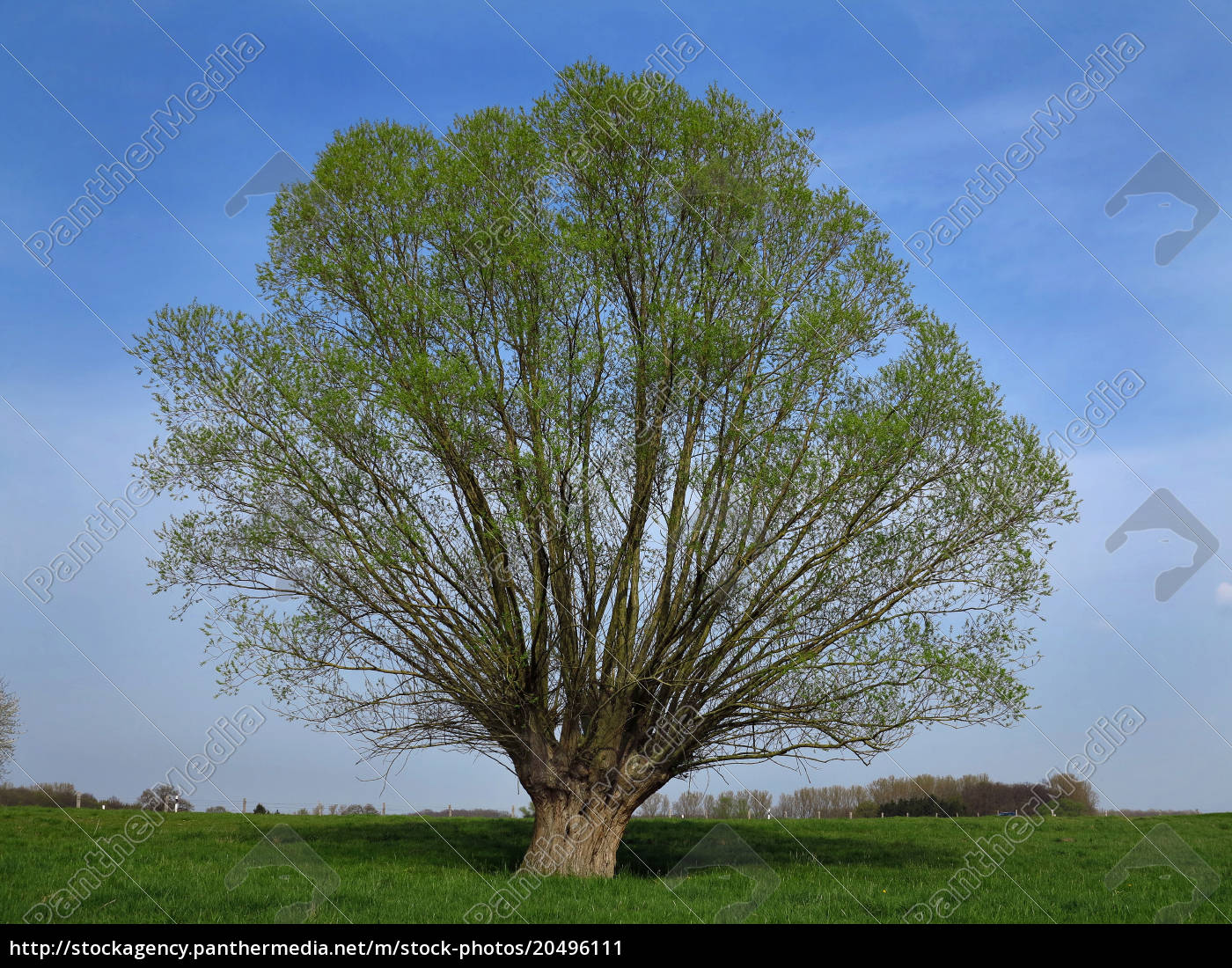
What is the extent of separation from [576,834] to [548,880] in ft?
5.03

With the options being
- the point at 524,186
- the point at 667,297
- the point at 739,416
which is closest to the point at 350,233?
the point at 524,186

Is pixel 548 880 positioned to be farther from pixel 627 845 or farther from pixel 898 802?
pixel 898 802

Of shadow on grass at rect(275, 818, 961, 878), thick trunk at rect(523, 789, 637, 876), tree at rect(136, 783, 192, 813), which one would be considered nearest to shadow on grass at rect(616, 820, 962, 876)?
shadow on grass at rect(275, 818, 961, 878)

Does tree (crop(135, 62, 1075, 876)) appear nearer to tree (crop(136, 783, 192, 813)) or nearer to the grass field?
the grass field

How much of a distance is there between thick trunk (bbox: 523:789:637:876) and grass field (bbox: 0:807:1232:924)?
0.57 meters

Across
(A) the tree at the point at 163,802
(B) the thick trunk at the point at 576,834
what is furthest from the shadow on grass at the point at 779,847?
(A) the tree at the point at 163,802

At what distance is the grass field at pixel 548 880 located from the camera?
1227cm

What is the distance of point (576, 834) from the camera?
16203 millimetres

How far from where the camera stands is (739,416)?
16500 mm

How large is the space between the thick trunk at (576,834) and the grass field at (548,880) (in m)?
0.57

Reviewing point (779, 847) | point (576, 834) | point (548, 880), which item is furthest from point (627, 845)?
point (548, 880)

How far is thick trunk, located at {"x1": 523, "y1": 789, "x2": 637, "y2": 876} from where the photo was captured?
52.6 ft

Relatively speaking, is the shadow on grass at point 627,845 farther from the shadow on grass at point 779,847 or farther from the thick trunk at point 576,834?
the thick trunk at point 576,834
